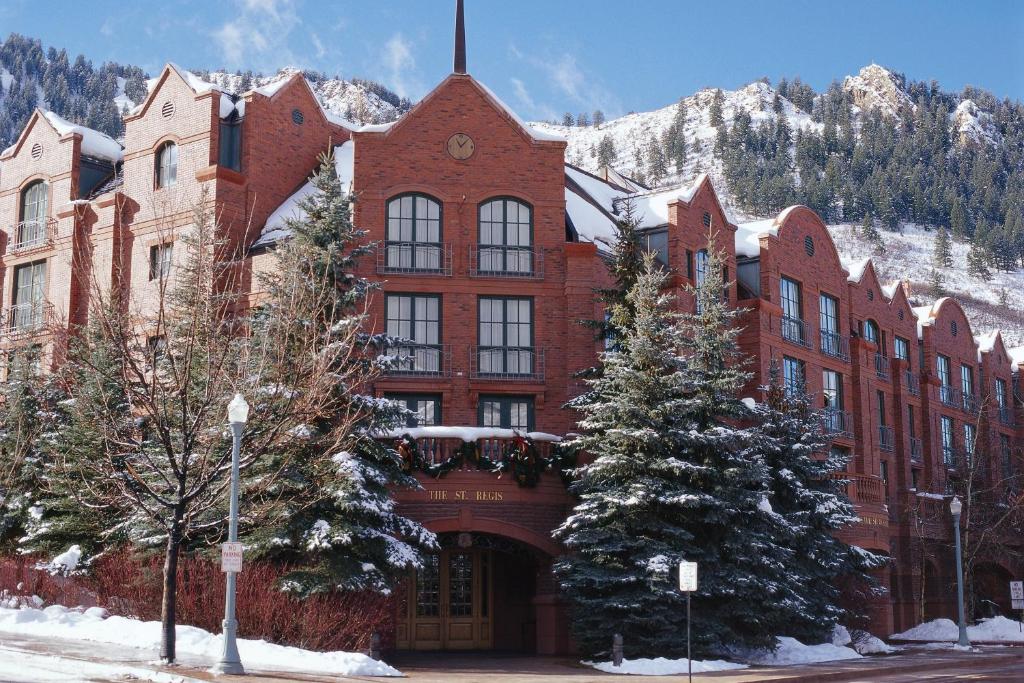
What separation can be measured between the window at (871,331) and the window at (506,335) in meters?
19.4

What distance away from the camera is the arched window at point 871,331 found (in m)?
48.2

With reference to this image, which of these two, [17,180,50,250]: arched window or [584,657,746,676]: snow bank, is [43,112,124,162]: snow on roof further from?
[584,657,746,676]: snow bank

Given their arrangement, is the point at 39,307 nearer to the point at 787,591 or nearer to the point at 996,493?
the point at 787,591

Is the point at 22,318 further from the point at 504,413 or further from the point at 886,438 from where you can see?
the point at 886,438

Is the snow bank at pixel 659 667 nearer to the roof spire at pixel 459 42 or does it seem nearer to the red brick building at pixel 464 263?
the red brick building at pixel 464 263

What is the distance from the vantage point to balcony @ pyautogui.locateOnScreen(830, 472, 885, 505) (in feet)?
121

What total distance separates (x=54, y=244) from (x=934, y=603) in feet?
115

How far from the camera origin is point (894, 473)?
48.2m

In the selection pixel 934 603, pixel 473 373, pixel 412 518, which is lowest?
pixel 934 603

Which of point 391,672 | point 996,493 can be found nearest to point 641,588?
point 391,672

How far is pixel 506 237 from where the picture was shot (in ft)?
113

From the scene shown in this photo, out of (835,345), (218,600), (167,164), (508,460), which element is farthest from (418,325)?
(835,345)

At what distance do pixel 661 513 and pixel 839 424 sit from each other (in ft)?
59.3

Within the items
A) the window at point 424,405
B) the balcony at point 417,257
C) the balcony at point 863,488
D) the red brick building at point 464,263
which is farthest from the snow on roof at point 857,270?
the window at point 424,405
